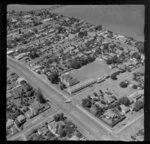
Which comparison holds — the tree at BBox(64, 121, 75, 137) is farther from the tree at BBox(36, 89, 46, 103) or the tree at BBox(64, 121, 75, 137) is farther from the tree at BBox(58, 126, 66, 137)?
the tree at BBox(36, 89, 46, 103)

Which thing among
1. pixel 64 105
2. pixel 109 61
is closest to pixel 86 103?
pixel 64 105

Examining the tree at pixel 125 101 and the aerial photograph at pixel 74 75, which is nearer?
the aerial photograph at pixel 74 75

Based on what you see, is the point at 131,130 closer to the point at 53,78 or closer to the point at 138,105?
the point at 138,105

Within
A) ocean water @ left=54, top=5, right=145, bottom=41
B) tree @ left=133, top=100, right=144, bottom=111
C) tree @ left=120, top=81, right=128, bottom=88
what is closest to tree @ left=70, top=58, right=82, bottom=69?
ocean water @ left=54, top=5, right=145, bottom=41

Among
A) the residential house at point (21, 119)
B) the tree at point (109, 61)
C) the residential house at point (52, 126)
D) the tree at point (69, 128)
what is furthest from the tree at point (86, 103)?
the tree at point (109, 61)

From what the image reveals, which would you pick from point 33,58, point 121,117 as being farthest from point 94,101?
point 33,58

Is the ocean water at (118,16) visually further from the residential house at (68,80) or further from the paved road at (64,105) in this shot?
the paved road at (64,105)

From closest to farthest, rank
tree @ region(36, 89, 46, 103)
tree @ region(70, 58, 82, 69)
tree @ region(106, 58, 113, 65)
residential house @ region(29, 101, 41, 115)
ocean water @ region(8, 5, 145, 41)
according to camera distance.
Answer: ocean water @ region(8, 5, 145, 41)
residential house @ region(29, 101, 41, 115)
tree @ region(36, 89, 46, 103)
tree @ region(70, 58, 82, 69)
tree @ region(106, 58, 113, 65)
